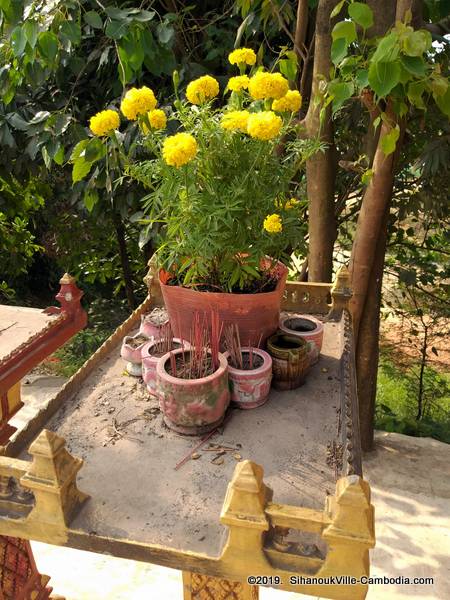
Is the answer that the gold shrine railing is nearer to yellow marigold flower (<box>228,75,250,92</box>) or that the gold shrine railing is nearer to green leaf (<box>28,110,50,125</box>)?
yellow marigold flower (<box>228,75,250,92</box>)

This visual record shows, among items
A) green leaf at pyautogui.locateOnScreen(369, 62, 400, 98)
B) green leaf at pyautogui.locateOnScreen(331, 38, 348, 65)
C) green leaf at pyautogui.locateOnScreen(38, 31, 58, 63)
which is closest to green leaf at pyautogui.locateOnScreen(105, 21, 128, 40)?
green leaf at pyautogui.locateOnScreen(38, 31, 58, 63)

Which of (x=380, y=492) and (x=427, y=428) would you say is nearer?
(x=380, y=492)

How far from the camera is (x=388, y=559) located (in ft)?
9.22

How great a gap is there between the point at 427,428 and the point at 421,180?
6.51 ft

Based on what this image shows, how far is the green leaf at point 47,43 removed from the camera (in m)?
2.27

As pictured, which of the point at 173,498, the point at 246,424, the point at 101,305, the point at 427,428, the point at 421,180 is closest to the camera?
the point at 173,498

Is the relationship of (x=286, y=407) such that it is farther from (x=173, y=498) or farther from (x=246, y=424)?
(x=173, y=498)

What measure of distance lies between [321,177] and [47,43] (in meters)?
1.56

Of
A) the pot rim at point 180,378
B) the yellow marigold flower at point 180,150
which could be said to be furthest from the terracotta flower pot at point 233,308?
the yellow marigold flower at point 180,150

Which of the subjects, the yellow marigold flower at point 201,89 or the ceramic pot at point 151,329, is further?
the ceramic pot at point 151,329

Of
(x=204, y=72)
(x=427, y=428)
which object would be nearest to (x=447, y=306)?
(x=427, y=428)

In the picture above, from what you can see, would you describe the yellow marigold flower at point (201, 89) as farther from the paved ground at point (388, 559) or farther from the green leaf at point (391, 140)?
the paved ground at point (388, 559)

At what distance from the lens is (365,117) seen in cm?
344

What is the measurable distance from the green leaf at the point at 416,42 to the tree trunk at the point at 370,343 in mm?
1300
